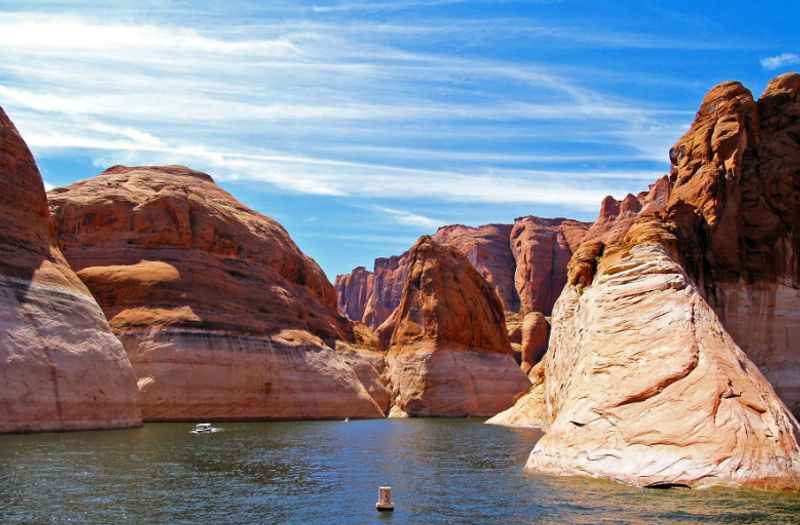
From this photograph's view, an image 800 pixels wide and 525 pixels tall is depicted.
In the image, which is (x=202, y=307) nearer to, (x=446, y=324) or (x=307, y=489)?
(x=446, y=324)

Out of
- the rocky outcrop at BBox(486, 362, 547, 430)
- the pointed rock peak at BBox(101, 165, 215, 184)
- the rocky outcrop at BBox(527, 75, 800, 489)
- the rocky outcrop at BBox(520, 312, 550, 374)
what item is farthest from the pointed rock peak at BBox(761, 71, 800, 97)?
the rocky outcrop at BBox(520, 312, 550, 374)

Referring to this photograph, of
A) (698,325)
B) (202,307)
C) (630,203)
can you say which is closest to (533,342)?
(630,203)

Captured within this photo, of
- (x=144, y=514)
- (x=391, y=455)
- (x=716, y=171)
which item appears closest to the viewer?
(x=144, y=514)

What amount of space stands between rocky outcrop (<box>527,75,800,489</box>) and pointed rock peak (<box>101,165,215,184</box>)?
198 feet

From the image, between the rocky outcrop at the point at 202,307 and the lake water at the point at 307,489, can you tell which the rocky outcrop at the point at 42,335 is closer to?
the lake water at the point at 307,489

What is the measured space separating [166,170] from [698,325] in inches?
3213

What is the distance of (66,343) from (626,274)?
3196cm

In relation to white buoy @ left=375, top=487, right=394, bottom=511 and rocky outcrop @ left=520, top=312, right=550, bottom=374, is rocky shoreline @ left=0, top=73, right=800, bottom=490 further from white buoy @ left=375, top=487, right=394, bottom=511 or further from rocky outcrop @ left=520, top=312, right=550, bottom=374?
rocky outcrop @ left=520, top=312, right=550, bottom=374

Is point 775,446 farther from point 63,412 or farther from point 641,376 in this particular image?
point 63,412

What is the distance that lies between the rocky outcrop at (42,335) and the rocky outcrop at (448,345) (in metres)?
45.3

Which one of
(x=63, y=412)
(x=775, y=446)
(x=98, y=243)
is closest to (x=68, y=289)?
(x=63, y=412)

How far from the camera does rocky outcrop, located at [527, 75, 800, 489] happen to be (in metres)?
28.2

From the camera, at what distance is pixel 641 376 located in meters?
32.3

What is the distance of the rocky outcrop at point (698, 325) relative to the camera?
28250mm
